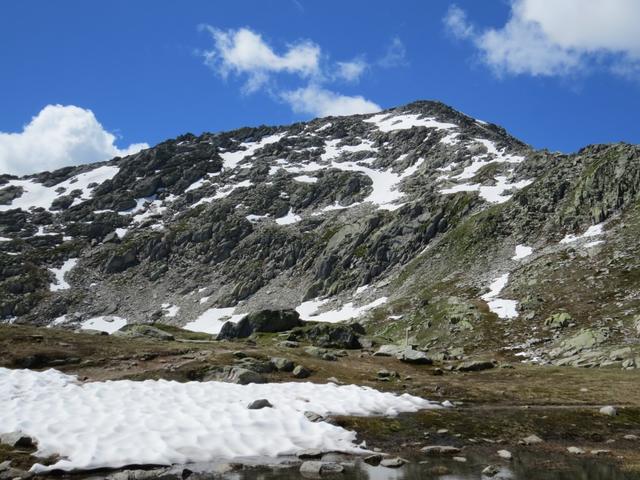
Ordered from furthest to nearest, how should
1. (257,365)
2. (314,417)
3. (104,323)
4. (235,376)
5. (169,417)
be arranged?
(104,323) → (257,365) → (235,376) → (314,417) → (169,417)

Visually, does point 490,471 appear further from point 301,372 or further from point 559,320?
point 559,320

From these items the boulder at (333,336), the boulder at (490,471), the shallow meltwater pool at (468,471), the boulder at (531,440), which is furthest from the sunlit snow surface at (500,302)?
the boulder at (490,471)

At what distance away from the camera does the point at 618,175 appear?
315 ft

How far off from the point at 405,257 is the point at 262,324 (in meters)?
62.7

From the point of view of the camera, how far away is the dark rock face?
63.9 m

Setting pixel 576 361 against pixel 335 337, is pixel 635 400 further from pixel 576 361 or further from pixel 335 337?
pixel 335 337

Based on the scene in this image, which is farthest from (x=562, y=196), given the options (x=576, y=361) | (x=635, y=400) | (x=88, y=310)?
(x=88, y=310)

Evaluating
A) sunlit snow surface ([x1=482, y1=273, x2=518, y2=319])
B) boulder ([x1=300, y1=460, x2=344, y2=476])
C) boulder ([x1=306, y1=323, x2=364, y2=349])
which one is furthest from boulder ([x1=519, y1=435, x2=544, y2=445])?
sunlit snow surface ([x1=482, y1=273, x2=518, y2=319])

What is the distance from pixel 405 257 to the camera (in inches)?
4715

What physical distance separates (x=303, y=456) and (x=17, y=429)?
10558 millimetres

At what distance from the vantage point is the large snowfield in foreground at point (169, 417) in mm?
16938

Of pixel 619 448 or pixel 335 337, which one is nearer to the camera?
pixel 619 448

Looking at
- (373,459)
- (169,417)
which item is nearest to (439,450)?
(373,459)

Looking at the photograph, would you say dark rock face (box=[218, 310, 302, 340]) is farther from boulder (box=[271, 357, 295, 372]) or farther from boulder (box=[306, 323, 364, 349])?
boulder (box=[271, 357, 295, 372])
